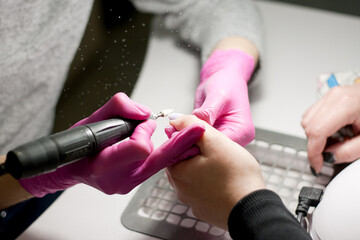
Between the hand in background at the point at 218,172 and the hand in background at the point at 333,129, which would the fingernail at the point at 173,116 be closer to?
the hand in background at the point at 218,172

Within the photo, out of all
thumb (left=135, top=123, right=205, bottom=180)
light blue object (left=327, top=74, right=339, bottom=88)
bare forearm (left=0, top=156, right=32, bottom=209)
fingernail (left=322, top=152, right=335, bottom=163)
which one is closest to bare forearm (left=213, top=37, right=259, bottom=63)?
light blue object (left=327, top=74, right=339, bottom=88)

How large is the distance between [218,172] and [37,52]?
1.13 feet

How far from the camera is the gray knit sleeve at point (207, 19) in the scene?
2.62 ft

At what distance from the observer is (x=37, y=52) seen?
65cm

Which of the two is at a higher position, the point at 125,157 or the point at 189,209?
the point at 125,157

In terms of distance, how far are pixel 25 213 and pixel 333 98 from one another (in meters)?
0.59

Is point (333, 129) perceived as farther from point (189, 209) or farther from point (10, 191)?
point (10, 191)

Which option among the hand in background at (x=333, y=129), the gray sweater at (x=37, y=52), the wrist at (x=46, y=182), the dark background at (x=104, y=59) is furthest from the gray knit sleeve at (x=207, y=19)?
the wrist at (x=46, y=182)

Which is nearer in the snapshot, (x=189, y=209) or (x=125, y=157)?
(x=125, y=157)

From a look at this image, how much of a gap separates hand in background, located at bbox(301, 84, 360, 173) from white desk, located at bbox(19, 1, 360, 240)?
9 centimetres

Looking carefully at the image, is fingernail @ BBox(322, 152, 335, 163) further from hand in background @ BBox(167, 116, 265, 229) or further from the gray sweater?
the gray sweater

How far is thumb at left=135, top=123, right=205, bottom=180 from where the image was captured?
52cm

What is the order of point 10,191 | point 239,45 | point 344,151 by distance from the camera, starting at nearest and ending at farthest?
point 10,191 < point 344,151 < point 239,45

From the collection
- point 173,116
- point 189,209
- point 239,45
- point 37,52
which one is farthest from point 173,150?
point 239,45
